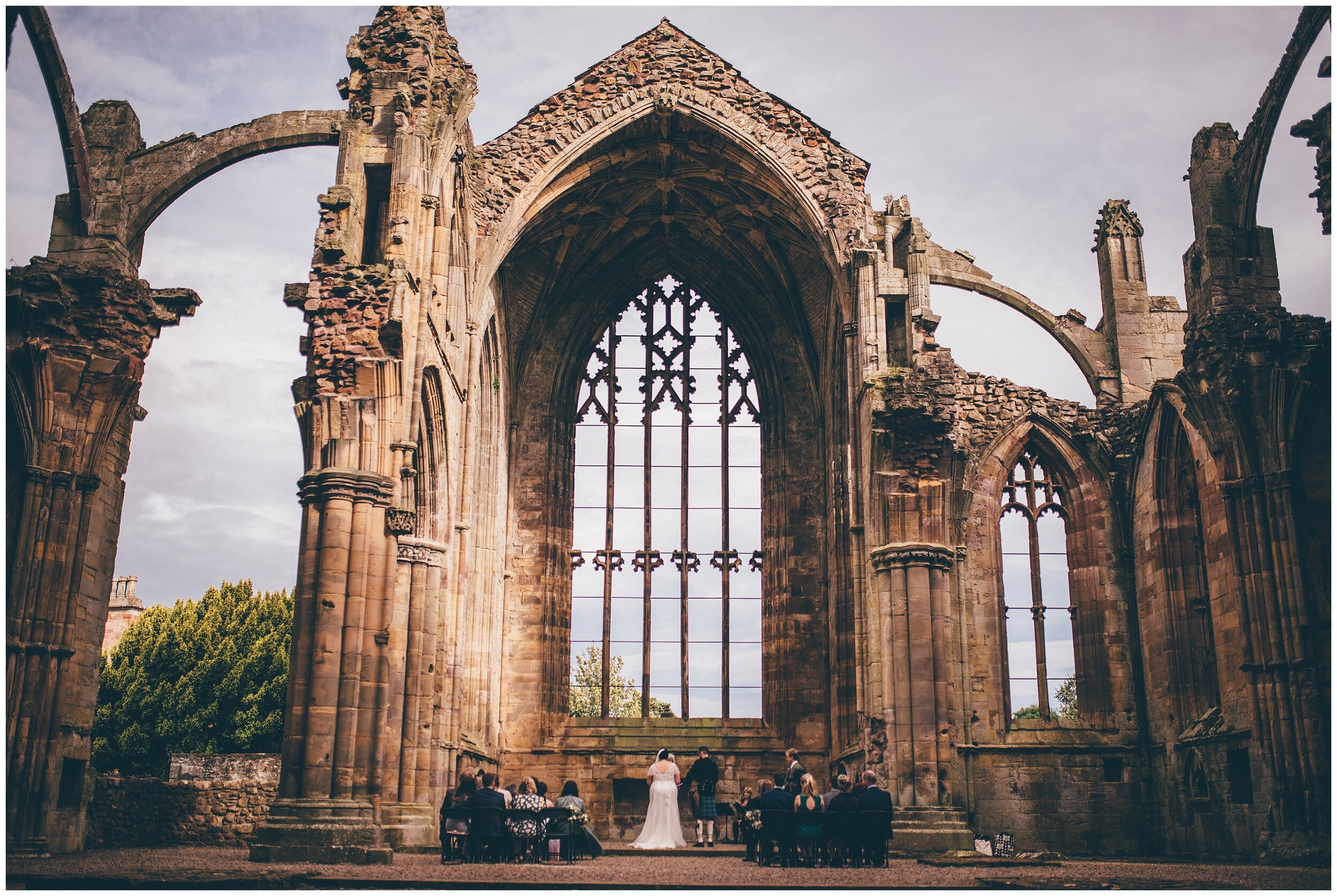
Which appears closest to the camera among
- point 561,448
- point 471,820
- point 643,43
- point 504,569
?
point 471,820

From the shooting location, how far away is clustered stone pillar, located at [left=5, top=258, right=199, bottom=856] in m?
11.9

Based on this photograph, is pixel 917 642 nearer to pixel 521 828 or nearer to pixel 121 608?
pixel 521 828

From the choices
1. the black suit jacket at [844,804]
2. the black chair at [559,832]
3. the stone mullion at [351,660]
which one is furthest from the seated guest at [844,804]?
the stone mullion at [351,660]

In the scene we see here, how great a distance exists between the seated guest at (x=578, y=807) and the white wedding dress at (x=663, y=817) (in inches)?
89.9

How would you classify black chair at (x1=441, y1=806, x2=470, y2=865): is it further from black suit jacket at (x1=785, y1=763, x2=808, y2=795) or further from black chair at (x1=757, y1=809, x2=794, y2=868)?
black suit jacket at (x1=785, y1=763, x2=808, y2=795)

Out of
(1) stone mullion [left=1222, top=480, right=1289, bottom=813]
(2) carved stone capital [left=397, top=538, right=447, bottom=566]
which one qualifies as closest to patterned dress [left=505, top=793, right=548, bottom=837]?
(2) carved stone capital [left=397, top=538, right=447, bottom=566]

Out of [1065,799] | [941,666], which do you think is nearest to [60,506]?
[941,666]

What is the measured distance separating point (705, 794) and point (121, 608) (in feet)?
98.9

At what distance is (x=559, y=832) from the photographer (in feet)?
39.9

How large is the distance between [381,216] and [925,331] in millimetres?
8425

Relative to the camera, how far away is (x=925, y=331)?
18484 millimetres

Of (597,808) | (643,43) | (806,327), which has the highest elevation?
(643,43)

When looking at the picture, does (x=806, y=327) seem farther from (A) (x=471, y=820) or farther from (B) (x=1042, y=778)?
(A) (x=471, y=820)

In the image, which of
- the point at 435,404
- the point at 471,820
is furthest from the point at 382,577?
the point at 435,404
